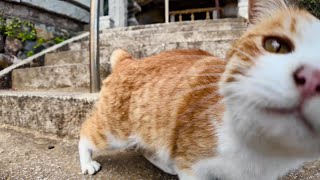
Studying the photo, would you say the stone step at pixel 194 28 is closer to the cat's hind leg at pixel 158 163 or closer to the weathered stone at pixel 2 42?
the weathered stone at pixel 2 42

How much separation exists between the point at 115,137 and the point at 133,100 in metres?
0.23

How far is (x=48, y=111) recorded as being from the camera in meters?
2.07

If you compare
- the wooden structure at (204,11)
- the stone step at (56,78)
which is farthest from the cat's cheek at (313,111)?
the wooden structure at (204,11)

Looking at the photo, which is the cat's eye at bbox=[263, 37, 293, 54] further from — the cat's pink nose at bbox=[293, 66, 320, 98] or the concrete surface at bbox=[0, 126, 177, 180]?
the concrete surface at bbox=[0, 126, 177, 180]

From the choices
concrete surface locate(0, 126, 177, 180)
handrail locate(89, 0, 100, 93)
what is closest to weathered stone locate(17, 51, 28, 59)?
handrail locate(89, 0, 100, 93)

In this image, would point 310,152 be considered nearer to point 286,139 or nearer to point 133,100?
point 286,139

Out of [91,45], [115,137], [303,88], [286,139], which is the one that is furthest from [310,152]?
[91,45]

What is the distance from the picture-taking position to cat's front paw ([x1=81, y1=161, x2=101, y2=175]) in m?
1.56

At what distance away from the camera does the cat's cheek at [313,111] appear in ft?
1.89

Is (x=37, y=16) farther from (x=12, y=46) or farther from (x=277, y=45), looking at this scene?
(x=277, y=45)

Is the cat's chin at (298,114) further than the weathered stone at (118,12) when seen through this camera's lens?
No

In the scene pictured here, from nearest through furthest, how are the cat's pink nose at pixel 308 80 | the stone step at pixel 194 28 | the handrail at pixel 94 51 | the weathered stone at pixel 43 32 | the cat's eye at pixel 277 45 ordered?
the cat's pink nose at pixel 308 80 < the cat's eye at pixel 277 45 < the handrail at pixel 94 51 < the stone step at pixel 194 28 < the weathered stone at pixel 43 32

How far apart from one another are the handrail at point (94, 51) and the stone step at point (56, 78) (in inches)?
13.2

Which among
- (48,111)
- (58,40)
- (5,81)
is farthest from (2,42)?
(48,111)
